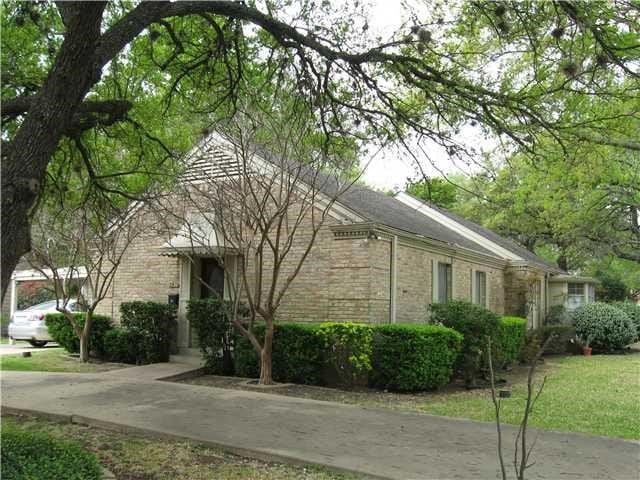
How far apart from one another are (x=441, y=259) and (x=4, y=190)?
13.5m

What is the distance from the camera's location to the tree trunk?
11.5m

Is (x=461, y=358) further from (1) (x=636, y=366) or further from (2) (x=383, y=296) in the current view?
(1) (x=636, y=366)

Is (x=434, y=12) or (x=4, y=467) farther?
(x=434, y=12)

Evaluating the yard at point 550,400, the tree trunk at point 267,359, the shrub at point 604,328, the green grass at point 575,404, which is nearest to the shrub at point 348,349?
the yard at point 550,400

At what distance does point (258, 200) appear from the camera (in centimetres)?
1265

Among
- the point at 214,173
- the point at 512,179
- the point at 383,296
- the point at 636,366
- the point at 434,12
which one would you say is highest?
the point at 512,179

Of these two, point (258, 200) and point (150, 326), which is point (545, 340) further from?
point (150, 326)

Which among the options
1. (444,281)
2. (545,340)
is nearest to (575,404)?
(545,340)

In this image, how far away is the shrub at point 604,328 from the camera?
72.2ft

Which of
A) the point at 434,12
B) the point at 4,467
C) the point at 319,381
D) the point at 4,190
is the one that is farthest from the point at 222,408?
the point at 434,12

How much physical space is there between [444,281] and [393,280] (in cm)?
390

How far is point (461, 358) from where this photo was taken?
1274 cm

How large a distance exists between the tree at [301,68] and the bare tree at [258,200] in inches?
37.4

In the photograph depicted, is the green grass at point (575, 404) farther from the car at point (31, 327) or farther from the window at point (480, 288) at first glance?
the car at point (31, 327)
